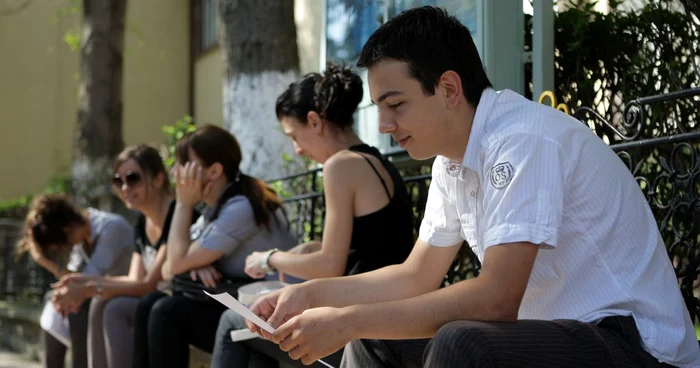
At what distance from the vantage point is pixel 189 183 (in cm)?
504

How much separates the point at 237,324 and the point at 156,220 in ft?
6.88

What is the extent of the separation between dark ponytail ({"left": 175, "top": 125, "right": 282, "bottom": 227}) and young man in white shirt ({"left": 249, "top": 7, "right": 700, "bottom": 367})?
7.75ft

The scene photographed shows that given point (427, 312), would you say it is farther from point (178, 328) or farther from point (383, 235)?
point (178, 328)

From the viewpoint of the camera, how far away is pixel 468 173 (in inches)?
102

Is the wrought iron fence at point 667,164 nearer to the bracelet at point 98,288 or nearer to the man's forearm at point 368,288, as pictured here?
the man's forearm at point 368,288

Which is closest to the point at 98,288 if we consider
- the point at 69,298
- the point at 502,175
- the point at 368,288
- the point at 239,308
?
the point at 69,298

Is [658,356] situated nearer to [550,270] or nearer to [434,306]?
[550,270]

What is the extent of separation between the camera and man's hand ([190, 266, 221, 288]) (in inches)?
188

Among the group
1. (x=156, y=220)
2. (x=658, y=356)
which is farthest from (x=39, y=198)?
(x=658, y=356)

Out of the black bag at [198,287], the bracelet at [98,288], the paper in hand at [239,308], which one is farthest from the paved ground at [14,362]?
the paper in hand at [239,308]

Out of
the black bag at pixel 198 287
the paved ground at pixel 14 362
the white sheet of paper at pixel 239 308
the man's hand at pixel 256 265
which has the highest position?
the white sheet of paper at pixel 239 308

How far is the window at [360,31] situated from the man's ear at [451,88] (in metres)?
2.30

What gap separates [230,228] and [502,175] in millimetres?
2699

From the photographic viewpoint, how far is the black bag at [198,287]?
4762 mm
